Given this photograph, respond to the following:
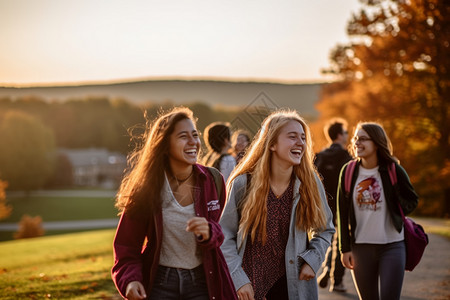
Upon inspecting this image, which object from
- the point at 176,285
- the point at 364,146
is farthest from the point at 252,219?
the point at 364,146

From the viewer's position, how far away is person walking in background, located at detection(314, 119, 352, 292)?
8.37 metres

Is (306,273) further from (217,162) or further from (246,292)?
(217,162)

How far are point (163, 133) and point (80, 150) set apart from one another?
14468cm

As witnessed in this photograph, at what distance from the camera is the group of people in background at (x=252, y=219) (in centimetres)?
353

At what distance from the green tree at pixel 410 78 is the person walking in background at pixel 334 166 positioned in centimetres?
1645

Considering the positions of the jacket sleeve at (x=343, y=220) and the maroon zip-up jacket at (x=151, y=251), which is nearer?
the maroon zip-up jacket at (x=151, y=251)

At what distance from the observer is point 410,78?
25500 millimetres

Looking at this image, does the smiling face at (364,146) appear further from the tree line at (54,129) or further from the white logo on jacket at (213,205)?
the tree line at (54,129)

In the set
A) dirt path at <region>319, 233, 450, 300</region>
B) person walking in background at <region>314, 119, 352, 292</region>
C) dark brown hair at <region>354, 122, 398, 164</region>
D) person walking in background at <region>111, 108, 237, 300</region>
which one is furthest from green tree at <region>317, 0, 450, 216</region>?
person walking in background at <region>111, 108, 237, 300</region>

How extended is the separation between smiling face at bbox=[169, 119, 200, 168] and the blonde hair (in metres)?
0.69

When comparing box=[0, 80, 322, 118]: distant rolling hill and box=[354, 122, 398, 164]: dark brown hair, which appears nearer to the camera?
box=[354, 122, 398, 164]: dark brown hair

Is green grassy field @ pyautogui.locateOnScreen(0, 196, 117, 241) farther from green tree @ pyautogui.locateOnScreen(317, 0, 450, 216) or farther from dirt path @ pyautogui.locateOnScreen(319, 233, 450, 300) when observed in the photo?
dirt path @ pyautogui.locateOnScreen(319, 233, 450, 300)

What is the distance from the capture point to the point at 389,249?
544 centimetres

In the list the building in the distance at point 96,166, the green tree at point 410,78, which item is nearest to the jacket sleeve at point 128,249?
A: the green tree at point 410,78
